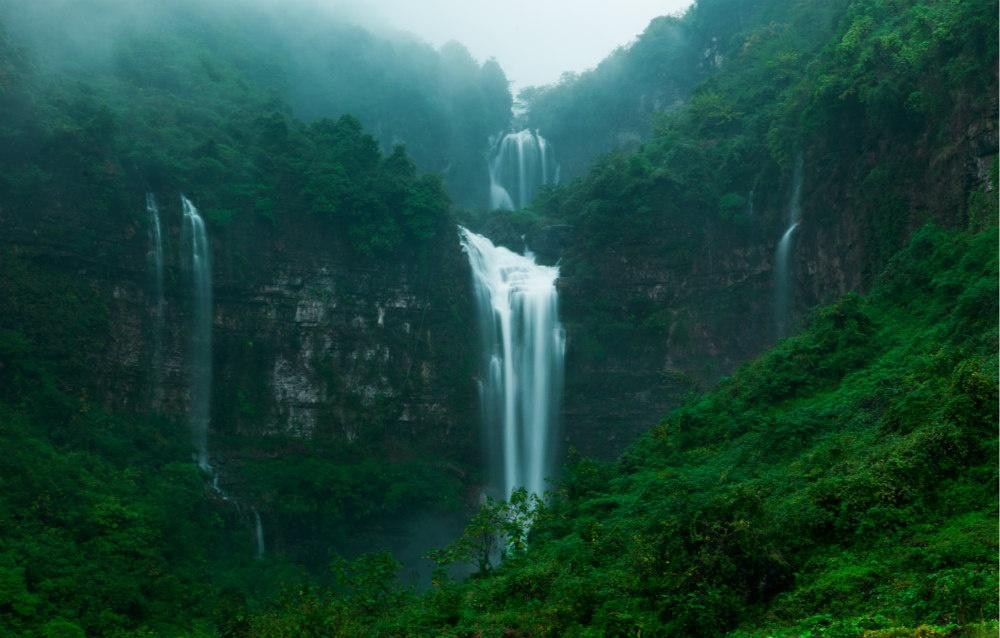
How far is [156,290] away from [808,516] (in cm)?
2024

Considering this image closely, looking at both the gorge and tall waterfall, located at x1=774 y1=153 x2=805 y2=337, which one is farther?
tall waterfall, located at x1=774 y1=153 x2=805 y2=337

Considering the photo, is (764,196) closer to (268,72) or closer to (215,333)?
(215,333)

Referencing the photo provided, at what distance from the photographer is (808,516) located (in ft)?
35.9

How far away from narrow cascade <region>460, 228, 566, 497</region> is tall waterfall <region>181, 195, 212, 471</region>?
28.0 feet

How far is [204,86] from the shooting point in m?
32.5

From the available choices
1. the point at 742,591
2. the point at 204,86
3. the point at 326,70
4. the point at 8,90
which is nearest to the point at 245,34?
the point at 326,70

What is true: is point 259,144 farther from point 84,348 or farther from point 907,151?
point 907,151

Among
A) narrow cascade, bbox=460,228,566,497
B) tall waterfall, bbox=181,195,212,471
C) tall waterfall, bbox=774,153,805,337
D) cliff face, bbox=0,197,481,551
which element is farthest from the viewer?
narrow cascade, bbox=460,228,566,497

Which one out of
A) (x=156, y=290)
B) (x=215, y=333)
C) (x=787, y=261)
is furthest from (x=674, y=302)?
(x=156, y=290)

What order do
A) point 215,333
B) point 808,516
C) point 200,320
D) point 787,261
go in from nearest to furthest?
point 808,516 < point 200,320 < point 215,333 < point 787,261

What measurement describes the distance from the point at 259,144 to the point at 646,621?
23.2 metres

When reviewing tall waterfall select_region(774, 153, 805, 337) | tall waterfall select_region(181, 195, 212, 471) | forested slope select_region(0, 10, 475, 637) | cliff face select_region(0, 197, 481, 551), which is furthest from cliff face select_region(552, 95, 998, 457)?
tall waterfall select_region(181, 195, 212, 471)

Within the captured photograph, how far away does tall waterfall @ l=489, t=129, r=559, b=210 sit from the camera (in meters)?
47.7

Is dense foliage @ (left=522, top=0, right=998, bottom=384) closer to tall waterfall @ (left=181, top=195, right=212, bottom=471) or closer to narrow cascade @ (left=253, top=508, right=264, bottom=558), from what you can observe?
narrow cascade @ (left=253, top=508, right=264, bottom=558)
